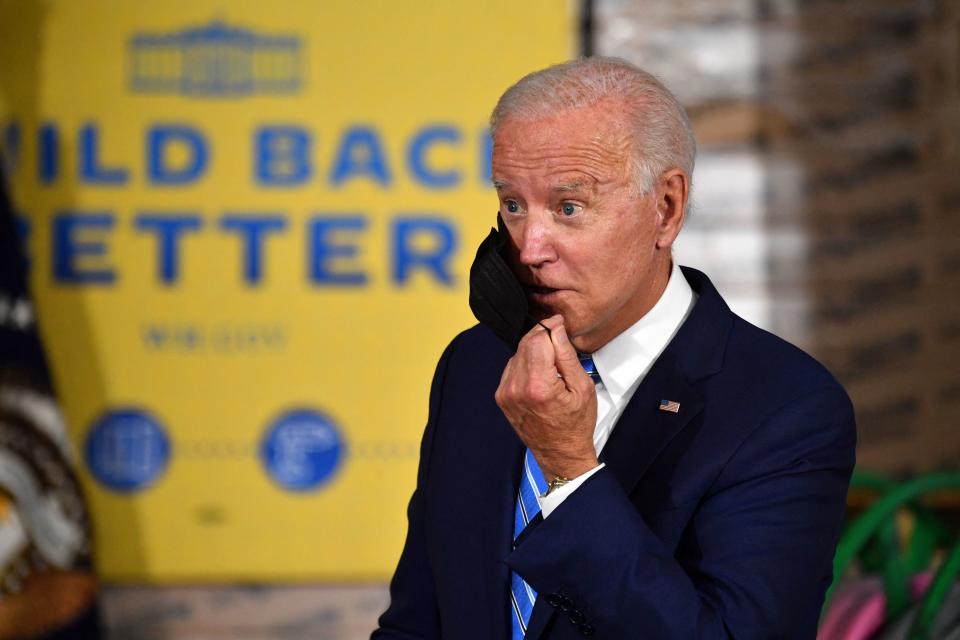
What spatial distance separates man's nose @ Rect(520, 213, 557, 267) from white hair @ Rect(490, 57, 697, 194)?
102mm

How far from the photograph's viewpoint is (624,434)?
1261 mm

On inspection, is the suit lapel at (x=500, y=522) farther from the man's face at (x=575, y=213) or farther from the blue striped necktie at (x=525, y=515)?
the man's face at (x=575, y=213)

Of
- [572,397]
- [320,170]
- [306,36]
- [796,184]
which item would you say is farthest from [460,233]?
[572,397]

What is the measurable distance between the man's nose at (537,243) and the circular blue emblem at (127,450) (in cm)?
242

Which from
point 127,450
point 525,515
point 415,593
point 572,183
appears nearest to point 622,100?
point 572,183

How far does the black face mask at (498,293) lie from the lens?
4.06ft

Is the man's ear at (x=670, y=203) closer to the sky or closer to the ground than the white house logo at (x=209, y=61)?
closer to the sky

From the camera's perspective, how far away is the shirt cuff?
113 centimetres

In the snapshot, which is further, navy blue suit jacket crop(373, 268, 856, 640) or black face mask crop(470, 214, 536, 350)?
black face mask crop(470, 214, 536, 350)

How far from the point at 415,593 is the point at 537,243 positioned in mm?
458

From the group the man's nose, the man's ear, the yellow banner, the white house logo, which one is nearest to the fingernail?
the man's nose

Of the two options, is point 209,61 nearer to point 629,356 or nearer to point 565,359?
point 629,356

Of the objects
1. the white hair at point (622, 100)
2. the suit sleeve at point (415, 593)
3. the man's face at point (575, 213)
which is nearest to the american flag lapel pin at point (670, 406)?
the man's face at point (575, 213)

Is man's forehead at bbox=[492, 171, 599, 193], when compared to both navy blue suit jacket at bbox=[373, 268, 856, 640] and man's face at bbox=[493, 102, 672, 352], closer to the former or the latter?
man's face at bbox=[493, 102, 672, 352]
